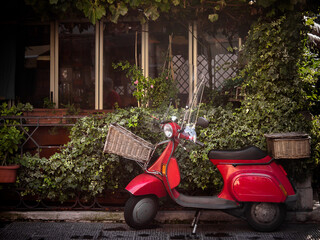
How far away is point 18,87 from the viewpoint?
8.20 m

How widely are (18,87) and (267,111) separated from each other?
5.76 meters

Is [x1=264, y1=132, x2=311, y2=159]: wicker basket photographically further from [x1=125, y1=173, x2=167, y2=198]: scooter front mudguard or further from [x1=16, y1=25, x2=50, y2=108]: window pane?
[x1=16, y1=25, x2=50, y2=108]: window pane

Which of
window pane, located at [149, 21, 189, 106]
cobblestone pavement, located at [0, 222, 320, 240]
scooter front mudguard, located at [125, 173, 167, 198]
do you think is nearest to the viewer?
scooter front mudguard, located at [125, 173, 167, 198]

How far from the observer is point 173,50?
7930 mm

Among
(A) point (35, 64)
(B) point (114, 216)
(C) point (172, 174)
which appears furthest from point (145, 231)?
(A) point (35, 64)

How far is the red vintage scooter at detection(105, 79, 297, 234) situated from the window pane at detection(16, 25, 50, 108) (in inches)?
180

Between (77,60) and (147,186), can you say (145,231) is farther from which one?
(77,60)

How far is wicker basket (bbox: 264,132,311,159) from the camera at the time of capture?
4664 millimetres

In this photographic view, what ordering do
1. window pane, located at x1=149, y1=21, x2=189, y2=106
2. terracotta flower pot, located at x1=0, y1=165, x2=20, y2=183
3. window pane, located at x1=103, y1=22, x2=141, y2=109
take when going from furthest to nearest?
window pane, located at x1=103, y1=22, x2=141, y2=109 → window pane, located at x1=149, y1=21, x2=189, y2=106 → terracotta flower pot, located at x1=0, y1=165, x2=20, y2=183

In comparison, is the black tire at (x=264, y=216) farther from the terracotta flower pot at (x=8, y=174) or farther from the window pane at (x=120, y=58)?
the window pane at (x=120, y=58)

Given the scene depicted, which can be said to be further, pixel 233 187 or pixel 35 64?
pixel 35 64

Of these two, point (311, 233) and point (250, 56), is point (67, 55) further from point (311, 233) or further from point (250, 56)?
point (311, 233)

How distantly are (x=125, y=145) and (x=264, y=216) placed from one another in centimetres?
210

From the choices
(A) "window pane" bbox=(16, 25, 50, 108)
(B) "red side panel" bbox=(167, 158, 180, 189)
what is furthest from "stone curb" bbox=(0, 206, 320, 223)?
(A) "window pane" bbox=(16, 25, 50, 108)
